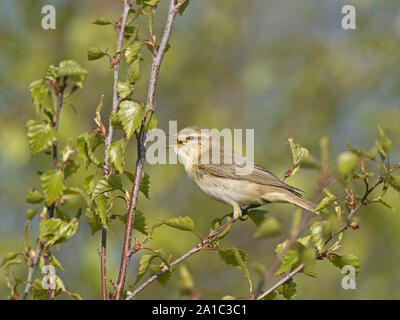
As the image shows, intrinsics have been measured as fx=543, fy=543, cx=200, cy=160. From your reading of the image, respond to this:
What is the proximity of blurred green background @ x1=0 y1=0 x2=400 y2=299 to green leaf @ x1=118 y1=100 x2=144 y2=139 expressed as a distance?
3.44 metres

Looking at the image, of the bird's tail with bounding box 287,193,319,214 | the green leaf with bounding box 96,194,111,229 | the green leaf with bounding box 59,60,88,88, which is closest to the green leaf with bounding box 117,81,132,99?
the green leaf with bounding box 59,60,88,88

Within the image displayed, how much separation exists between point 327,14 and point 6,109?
163 inches

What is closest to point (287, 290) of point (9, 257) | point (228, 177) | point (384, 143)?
point (384, 143)

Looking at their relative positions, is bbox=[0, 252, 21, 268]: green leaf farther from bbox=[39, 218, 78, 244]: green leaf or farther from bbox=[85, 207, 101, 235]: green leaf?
bbox=[85, 207, 101, 235]: green leaf

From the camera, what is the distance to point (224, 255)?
221 centimetres

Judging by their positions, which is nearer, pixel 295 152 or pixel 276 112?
pixel 295 152

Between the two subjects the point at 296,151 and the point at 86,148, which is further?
the point at 296,151

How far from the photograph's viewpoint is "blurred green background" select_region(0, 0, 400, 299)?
575cm

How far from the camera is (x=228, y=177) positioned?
413 centimetres

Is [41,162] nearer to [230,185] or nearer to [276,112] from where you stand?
[230,185]

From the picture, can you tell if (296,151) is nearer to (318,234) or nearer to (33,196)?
(318,234)

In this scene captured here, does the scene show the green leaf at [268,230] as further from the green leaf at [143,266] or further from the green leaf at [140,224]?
the green leaf at [140,224]

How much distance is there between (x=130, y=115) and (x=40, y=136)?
1.11 feet

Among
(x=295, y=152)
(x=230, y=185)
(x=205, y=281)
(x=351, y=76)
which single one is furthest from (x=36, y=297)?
(x=351, y=76)
